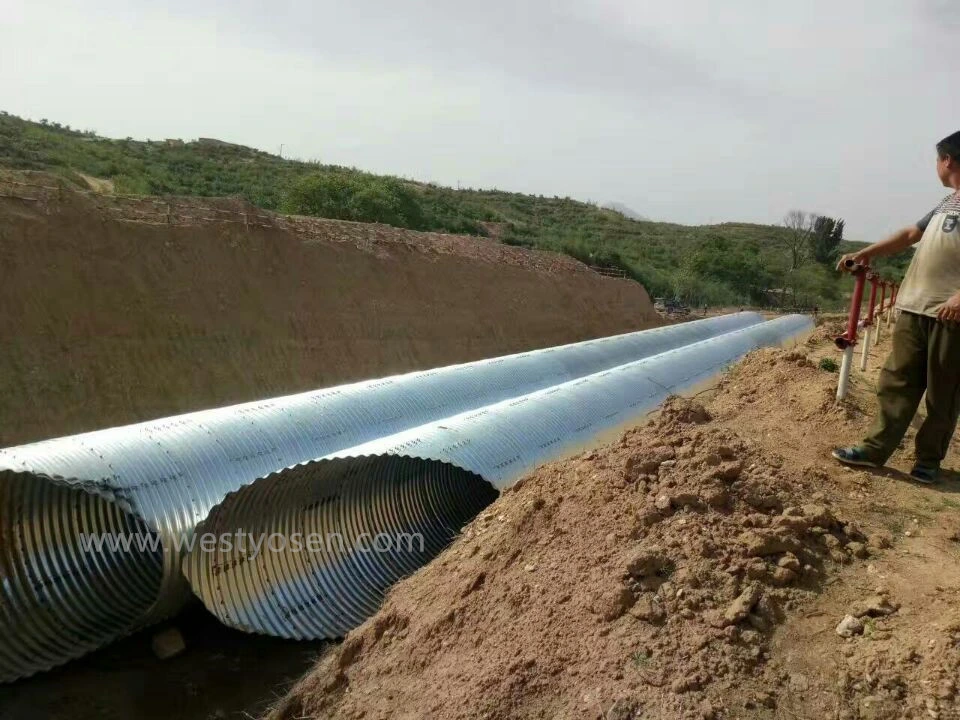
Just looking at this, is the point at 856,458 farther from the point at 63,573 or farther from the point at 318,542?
the point at 63,573

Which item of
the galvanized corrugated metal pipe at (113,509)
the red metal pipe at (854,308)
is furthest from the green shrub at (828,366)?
the galvanized corrugated metal pipe at (113,509)

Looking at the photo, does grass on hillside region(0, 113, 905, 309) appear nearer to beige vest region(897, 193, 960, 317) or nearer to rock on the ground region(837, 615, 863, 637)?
beige vest region(897, 193, 960, 317)

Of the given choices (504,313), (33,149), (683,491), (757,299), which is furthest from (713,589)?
(757,299)

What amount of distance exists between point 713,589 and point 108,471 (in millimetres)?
3527

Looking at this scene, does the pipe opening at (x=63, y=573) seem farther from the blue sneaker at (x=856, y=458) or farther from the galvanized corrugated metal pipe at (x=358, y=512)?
the blue sneaker at (x=856, y=458)

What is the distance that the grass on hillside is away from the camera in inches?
1019

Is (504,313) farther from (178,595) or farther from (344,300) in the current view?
(178,595)

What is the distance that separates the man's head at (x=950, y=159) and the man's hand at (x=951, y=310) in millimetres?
762

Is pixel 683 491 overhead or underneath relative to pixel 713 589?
overhead

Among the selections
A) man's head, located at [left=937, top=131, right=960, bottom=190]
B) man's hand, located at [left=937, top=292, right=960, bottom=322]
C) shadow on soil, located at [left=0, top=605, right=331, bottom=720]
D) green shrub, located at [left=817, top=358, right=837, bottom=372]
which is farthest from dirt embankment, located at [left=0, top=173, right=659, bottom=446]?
man's head, located at [left=937, top=131, right=960, bottom=190]

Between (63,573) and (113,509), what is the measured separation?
0.52m

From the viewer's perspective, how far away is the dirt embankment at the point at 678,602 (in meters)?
2.38

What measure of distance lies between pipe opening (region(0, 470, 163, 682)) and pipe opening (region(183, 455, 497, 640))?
0.70 meters

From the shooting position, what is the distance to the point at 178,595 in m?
4.68
